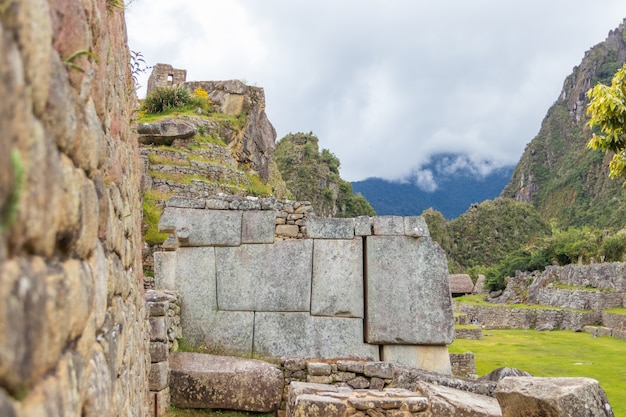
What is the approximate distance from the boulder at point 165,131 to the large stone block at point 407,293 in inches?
495

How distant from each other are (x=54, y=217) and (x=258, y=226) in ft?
21.4

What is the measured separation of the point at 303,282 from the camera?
7.80 meters

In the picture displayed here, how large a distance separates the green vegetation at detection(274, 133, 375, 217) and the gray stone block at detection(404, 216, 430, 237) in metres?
32.4

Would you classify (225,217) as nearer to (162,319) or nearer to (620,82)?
(162,319)

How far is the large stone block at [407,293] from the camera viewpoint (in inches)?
300

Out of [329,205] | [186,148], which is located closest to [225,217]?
[186,148]

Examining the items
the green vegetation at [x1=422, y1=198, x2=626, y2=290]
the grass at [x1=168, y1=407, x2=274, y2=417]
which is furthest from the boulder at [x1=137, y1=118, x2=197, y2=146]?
the green vegetation at [x1=422, y1=198, x2=626, y2=290]

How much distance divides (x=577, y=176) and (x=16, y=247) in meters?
113

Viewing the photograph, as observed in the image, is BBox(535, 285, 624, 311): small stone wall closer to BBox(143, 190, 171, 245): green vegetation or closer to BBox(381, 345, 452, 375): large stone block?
BBox(143, 190, 171, 245): green vegetation

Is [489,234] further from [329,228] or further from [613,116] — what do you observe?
[613,116]

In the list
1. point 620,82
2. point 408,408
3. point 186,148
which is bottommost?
point 408,408

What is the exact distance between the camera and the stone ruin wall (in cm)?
766

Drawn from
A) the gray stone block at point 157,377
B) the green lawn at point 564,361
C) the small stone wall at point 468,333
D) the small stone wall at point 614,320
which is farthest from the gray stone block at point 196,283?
the small stone wall at point 614,320

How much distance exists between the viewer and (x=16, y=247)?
114 cm
